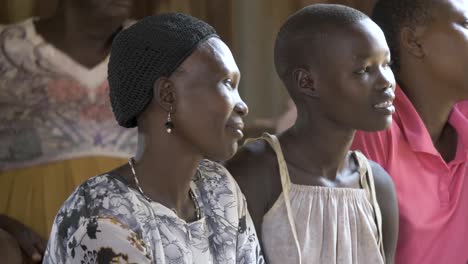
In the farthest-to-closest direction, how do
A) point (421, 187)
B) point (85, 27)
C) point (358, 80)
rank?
1. point (85, 27)
2. point (421, 187)
3. point (358, 80)

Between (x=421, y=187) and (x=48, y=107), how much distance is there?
99 centimetres

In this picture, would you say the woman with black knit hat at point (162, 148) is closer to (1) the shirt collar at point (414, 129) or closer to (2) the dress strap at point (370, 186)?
(2) the dress strap at point (370, 186)

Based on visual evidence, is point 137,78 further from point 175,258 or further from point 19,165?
point 19,165

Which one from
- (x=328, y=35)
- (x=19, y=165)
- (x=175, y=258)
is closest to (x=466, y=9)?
(x=328, y=35)

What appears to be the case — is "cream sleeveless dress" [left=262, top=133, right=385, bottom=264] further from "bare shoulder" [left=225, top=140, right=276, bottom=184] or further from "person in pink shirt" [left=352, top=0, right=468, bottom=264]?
"person in pink shirt" [left=352, top=0, right=468, bottom=264]

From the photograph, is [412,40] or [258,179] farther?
[412,40]

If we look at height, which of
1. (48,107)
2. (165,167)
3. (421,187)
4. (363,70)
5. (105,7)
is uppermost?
(363,70)

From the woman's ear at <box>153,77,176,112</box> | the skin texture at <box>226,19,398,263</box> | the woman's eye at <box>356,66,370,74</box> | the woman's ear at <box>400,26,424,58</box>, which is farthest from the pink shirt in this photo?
the woman's ear at <box>153,77,176,112</box>

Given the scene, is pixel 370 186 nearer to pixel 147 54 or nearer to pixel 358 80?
pixel 358 80

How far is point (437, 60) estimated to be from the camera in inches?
78.0

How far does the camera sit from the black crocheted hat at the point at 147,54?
4.70 ft

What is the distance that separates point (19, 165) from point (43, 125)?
0.40ft

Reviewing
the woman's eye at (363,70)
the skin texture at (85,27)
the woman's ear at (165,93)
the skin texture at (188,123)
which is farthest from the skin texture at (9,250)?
the woman's eye at (363,70)

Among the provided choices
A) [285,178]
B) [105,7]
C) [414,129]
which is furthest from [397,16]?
[105,7]
